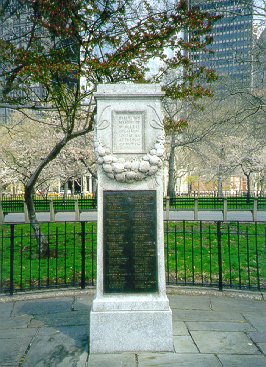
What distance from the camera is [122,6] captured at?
9312 millimetres

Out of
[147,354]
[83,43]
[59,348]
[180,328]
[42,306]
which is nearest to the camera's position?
[147,354]

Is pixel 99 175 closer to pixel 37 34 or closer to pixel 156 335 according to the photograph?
pixel 156 335

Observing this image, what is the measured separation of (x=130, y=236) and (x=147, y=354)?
4.85 feet

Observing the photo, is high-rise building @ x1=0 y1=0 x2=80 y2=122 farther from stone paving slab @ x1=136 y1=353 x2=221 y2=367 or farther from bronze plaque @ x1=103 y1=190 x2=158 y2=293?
stone paving slab @ x1=136 y1=353 x2=221 y2=367

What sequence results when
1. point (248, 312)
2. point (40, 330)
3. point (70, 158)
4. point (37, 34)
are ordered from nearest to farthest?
point (40, 330) < point (248, 312) < point (37, 34) < point (70, 158)

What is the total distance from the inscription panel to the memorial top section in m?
0.23

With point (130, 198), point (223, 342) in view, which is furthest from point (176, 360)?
point (130, 198)

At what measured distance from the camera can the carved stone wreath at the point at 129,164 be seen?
4.58 m

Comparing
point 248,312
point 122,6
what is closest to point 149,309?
point 248,312

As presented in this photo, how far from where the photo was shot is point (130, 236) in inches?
185

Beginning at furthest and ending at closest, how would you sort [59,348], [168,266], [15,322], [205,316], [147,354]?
[168,266] < [205,316] < [15,322] < [59,348] < [147,354]

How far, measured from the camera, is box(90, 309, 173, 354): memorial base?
4426 mm

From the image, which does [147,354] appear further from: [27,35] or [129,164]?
[27,35]

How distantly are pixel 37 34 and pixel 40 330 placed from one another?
798 centimetres
